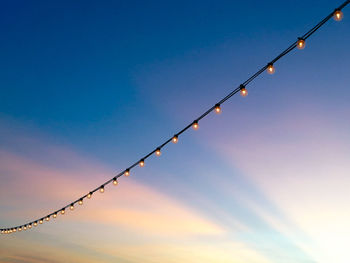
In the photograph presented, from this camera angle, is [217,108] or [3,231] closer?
[217,108]

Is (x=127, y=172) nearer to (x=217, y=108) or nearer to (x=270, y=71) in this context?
(x=217, y=108)

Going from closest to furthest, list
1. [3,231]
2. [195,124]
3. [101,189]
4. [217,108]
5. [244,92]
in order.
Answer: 1. [244,92]
2. [217,108]
3. [195,124]
4. [101,189]
5. [3,231]

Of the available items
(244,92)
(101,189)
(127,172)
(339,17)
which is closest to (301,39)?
(339,17)

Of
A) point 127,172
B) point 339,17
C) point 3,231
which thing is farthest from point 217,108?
point 3,231

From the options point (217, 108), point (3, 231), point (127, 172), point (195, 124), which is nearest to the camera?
point (217, 108)

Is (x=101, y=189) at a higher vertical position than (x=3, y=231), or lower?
lower

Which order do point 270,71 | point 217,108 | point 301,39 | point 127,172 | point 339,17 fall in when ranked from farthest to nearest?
point 127,172 → point 217,108 → point 270,71 → point 301,39 → point 339,17

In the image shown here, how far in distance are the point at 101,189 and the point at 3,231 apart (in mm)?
9283

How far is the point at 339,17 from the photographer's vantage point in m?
3.40

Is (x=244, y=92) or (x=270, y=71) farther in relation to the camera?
(x=244, y=92)

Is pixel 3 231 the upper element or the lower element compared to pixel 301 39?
upper

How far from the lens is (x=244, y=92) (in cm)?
438

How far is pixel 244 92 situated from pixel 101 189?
488 centimetres

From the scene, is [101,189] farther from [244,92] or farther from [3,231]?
[3,231]
